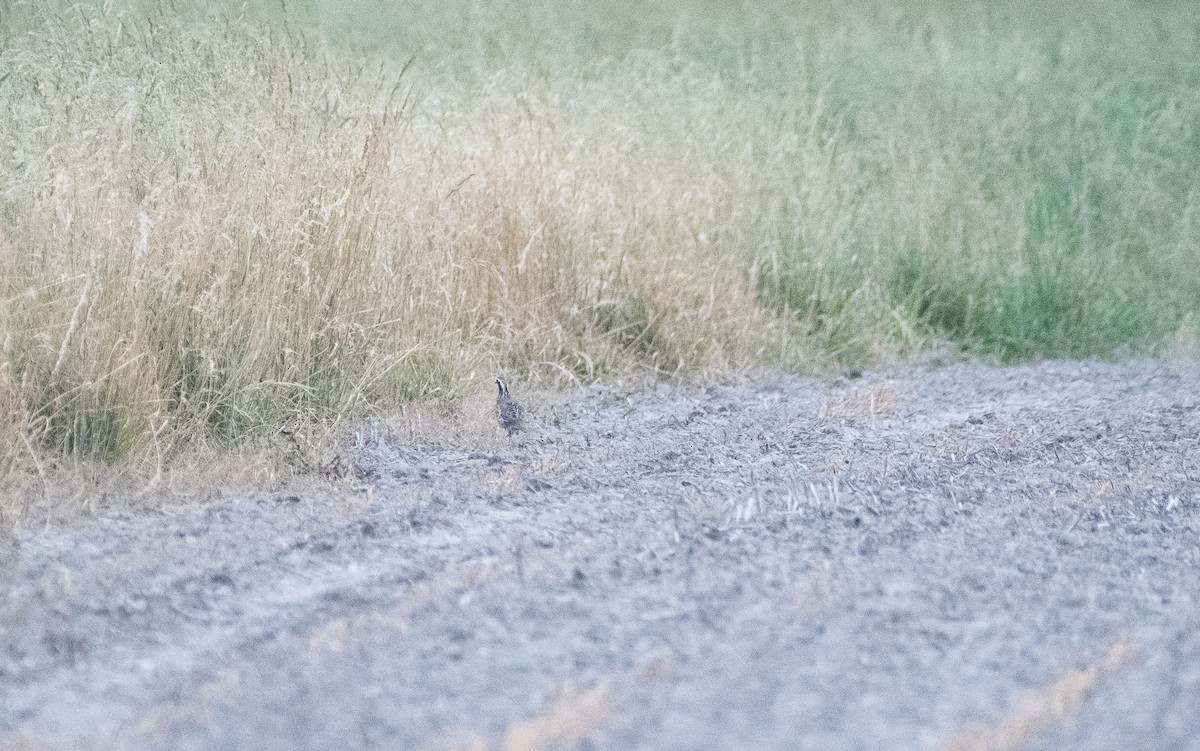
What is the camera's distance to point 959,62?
839cm

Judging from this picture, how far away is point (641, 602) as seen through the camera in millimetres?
2875

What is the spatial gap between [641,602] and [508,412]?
71.7 inches

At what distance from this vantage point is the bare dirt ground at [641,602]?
2295mm

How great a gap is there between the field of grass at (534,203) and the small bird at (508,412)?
24cm

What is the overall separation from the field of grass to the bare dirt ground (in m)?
0.63

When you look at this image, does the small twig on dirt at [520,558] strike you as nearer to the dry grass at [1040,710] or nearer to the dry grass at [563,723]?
the dry grass at [563,723]

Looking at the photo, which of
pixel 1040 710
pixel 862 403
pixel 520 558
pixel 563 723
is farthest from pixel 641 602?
pixel 862 403

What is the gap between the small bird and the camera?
4594 mm

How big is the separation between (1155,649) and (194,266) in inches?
121

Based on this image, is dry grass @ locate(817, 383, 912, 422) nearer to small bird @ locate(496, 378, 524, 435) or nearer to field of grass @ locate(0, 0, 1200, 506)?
field of grass @ locate(0, 0, 1200, 506)

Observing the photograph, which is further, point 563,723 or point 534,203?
point 534,203

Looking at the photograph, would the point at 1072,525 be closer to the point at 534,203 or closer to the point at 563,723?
the point at 563,723

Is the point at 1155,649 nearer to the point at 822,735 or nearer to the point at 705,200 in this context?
the point at 822,735

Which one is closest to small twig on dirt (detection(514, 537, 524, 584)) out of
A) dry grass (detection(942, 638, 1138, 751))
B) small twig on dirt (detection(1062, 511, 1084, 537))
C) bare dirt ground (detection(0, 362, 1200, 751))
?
bare dirt ground (detection(0, 362, 1200, 751))
